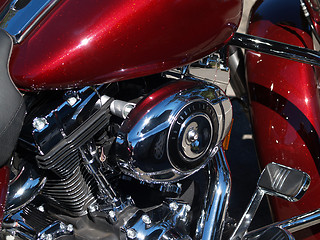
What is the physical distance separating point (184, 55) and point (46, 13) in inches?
12.4

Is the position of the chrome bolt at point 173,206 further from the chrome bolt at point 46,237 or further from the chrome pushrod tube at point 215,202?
the chrome bolt at point 46,237

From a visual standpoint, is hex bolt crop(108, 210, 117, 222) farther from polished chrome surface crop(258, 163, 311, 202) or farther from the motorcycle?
polished chrome surface crop(258, 163, 311, 202)

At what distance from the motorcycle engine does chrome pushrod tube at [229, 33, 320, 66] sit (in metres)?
0.23

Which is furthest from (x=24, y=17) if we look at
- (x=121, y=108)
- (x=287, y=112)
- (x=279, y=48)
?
(x=287, y=112)

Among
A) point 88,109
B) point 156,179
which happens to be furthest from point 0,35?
point 156,179

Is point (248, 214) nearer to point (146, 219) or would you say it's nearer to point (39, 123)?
point (146, 219)

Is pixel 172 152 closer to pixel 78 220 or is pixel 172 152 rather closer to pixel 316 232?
pixel 78 220

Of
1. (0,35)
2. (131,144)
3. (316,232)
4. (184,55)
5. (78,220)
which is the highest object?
(0,35)

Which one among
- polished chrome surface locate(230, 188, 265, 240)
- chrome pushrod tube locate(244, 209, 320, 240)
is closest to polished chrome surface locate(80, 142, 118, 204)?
polished chrome surface locate(230, 188, 265, 240)

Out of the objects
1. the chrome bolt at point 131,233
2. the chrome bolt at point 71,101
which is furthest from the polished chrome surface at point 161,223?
the chrome bolt at point 71,101

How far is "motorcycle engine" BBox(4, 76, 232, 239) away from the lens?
1.05m

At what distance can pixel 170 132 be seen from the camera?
42.1 inches

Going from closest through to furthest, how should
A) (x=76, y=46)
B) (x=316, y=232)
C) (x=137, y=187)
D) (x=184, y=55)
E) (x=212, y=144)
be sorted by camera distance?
(x=76, y=46), (x=184, y=55), (x=212, y=144), (x=137, y=187), (x=316, y=232)

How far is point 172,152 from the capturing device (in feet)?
3.58
